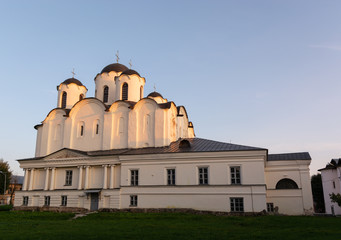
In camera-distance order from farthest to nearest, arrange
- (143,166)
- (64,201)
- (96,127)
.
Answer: (96,127), (64,201), (143,166)

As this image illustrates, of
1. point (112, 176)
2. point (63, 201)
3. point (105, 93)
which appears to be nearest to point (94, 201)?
point (112, 176)

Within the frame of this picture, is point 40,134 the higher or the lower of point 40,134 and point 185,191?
the higher

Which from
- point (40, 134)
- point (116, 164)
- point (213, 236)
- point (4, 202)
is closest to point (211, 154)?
point (116, 164)

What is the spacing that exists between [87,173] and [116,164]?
8.80 feet

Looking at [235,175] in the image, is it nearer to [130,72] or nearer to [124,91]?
[124,91]

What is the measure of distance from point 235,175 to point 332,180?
2232 centimetres

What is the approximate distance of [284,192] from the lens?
84.8ft

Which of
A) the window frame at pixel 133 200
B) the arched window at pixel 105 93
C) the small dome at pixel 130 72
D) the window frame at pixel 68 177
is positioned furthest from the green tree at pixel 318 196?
the window frame at pixel 68 177

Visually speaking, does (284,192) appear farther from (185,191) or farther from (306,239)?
(306,239)

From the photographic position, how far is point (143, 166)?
26.1 meters

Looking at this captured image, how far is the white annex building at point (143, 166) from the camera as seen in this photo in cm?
2403

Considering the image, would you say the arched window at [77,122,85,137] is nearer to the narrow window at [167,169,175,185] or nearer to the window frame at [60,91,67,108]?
the window frame at [60,91,67,108]

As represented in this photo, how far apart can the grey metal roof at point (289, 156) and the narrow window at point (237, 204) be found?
6134mm

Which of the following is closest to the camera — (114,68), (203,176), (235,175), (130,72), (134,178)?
(235,175)
